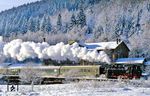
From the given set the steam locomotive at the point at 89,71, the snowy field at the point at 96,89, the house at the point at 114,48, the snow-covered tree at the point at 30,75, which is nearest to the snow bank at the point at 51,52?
the steam locomotive at the point at 89,71

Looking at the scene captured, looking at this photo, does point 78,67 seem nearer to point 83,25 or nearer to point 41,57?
point 41,57

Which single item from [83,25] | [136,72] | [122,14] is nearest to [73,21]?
[83,25]

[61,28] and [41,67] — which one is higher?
[61,28]

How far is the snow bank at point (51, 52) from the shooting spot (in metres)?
61.2

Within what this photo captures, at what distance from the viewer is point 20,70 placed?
64625 millimetres

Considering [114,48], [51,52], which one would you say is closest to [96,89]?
[51,52]

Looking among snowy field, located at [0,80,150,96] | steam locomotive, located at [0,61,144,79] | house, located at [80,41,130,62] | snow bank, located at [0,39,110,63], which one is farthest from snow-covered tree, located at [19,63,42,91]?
house, located at [80,41,130,62]

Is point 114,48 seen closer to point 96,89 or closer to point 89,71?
point 89,71

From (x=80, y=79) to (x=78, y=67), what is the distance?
2.18 m

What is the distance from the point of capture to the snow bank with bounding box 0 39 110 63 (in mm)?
61244

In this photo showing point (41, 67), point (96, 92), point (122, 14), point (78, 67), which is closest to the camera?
point (96, 92)

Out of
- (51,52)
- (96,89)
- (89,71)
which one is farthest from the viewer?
(51,52)

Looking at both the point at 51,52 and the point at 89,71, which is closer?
the point at 89,71

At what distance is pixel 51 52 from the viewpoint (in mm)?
64312
